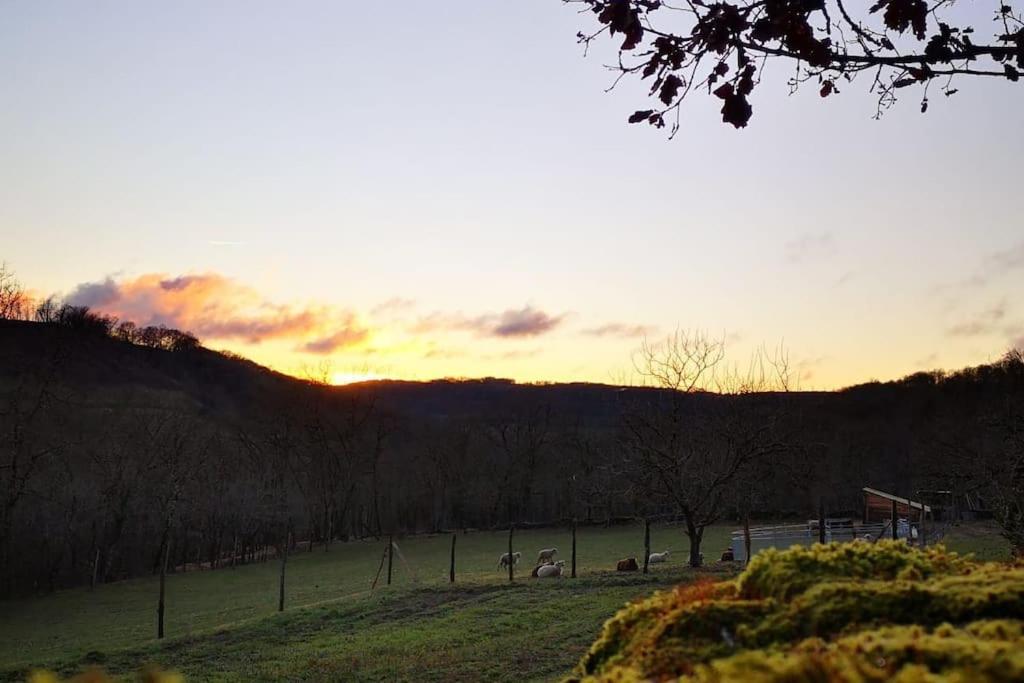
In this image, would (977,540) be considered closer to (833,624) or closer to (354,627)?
(354,627)

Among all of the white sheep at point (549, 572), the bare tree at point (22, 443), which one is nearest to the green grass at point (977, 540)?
the white sheep at point (549, 572)

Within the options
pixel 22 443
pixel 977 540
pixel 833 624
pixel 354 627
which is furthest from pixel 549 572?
pixel 22 443

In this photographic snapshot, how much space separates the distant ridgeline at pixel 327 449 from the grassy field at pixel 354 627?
187 inches

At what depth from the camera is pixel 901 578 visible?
2.62m

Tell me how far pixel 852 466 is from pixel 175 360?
8483 cm

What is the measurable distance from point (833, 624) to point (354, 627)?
18.8 meters

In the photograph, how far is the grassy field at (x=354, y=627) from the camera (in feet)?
46.8

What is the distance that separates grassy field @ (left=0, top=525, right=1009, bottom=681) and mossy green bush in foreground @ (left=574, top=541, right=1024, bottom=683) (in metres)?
10.3

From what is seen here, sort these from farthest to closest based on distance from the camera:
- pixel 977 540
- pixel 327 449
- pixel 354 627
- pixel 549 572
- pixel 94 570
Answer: pixel 327 449 → pixel 94 570 → pixel 977 540 → pixel 549 572 → pixel 354 627

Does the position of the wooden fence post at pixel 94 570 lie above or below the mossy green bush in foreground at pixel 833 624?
below

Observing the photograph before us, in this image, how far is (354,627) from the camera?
19.3 m

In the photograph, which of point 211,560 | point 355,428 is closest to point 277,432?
point 355,428

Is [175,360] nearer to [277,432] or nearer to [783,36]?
[277,432]

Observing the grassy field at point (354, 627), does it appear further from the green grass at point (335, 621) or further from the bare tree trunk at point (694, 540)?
the bare tree trunk at point (694, 540)
